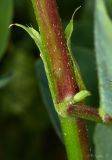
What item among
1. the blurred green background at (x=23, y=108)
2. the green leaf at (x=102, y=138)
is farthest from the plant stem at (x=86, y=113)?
→ the blurred green background at (x=23, y=108)

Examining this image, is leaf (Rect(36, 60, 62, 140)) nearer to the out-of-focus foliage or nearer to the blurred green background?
the out-of-focus foliage

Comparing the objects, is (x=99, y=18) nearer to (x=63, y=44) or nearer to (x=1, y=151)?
(x=63, y=44)

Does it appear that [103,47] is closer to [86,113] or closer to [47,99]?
[86,113]

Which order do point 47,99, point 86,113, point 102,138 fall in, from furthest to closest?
point 47,99
point 102,138
point 86,113

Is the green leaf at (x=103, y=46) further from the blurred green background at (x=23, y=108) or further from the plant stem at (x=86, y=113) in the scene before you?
the blurred green background at (x=23, y=108)

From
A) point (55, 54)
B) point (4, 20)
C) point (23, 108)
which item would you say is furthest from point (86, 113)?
point (23, 108)

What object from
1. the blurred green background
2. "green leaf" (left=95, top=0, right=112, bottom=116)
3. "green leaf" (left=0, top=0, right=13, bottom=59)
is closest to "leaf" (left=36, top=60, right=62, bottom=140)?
"green leaf" (left=0, top=0, right=13, bottom=59)

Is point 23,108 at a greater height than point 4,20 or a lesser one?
lesser
